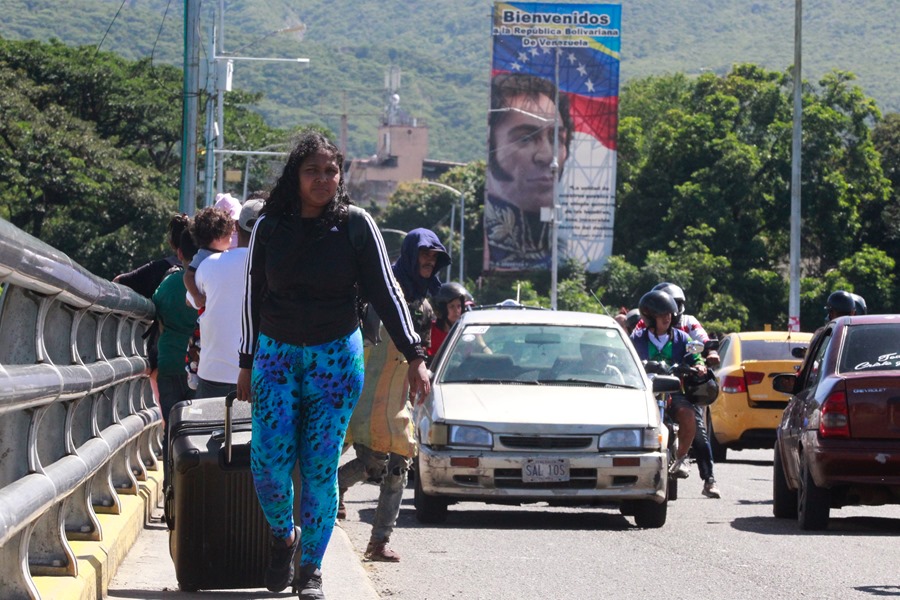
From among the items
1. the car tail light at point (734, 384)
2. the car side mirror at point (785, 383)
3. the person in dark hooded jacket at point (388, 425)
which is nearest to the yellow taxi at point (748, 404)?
the car tail light at point (734, 384)

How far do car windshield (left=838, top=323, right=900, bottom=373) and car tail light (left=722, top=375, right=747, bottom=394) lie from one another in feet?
25.6

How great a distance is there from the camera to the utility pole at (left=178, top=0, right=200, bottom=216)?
2244cm

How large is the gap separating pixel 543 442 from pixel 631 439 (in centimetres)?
57

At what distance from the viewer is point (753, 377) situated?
1866cm

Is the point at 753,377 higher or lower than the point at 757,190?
lower

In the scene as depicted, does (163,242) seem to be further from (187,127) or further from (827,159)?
(187,127)

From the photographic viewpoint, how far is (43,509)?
4746 millimetres

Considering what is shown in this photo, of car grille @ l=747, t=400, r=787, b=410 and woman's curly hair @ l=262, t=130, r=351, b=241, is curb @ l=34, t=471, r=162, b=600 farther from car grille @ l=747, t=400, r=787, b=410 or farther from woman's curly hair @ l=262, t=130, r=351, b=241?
car grille @ l=747, t=400, r=787, b=410

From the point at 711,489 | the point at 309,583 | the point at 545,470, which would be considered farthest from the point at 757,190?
the point at 309,583

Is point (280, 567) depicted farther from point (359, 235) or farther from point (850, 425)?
point (850, 425)

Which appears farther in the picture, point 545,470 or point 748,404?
point 748,404

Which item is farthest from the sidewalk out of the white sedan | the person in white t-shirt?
the white sedan

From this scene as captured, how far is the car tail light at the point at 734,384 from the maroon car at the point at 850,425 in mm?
7476

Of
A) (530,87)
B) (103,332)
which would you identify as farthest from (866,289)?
(103,332)
